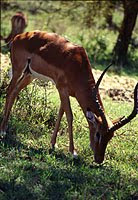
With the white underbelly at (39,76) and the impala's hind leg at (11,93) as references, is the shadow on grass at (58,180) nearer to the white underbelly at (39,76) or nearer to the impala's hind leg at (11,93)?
the impala's hind leg at (11,93)

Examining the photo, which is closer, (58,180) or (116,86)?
(58,180)

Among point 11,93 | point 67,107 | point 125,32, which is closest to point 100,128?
point 67,107

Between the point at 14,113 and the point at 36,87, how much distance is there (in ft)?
1.98

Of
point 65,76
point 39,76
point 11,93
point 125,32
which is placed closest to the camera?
point 65,76

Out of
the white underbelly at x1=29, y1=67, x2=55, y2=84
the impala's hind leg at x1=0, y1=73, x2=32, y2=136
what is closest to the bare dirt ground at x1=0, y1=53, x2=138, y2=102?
the impala's hind leg at x1=0, y1=73, x2=32, y2=136

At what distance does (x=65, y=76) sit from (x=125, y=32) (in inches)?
309

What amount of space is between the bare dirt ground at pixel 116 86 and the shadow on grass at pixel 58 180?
2871 millimetres

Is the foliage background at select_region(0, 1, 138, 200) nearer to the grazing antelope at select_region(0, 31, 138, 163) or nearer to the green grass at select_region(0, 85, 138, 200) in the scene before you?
the green grass at select_region(0, 85, 138, 200)

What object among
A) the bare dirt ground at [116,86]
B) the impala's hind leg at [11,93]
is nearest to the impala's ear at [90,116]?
the impala's hind leg at [11,93]

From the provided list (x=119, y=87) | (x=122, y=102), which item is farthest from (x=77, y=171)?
(x=119, y=87)

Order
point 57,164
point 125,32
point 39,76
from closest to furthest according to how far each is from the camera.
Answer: point 57,164, point 39,76, point 125,32

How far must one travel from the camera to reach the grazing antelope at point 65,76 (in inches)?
245

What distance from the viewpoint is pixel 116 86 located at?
10.8 m

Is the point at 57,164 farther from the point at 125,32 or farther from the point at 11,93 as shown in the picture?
the point at 125,32
